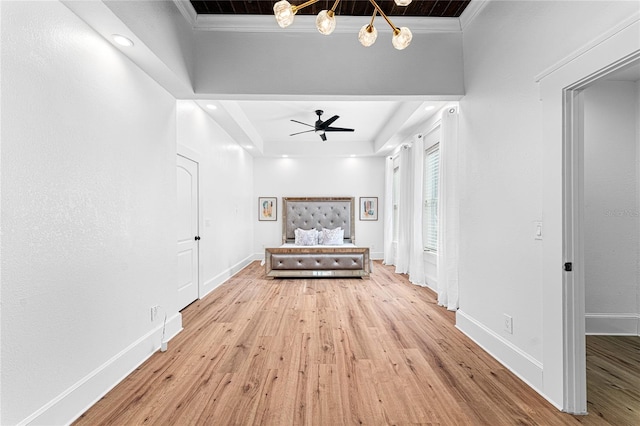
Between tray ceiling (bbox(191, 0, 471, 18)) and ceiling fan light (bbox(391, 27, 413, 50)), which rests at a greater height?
tray ceiling (bbox(191, 0, 471, 18))

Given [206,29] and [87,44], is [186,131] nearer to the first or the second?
[206,29]

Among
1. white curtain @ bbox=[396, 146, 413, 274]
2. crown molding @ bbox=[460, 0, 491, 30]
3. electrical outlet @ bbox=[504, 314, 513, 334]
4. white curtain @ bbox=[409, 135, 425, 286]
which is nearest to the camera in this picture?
electrical outlet @ bbox=[504, 314, 513, 334]

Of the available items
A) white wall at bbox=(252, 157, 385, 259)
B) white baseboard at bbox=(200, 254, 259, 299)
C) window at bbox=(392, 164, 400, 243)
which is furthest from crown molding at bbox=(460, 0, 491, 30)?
white wall at bbox=(252, 157, 385, 259)

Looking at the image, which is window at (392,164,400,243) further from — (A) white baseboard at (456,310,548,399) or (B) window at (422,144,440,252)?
(A) white baseboard at (456,310,548,399)

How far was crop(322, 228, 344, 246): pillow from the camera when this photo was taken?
246 inches

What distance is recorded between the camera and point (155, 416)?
172cm

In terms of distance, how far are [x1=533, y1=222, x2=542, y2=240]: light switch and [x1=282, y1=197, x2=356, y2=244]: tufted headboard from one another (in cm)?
489

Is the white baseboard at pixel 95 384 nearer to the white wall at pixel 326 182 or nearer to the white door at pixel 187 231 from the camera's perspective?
the white door at pixel 187 231

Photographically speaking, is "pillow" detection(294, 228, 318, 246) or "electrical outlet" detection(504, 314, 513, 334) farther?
"pillow" detection(294, 228, 318, 246)

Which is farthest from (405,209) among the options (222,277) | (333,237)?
(222,277)

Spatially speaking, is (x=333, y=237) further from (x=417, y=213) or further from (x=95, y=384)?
(x=95, y=384)

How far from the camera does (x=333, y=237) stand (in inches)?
248

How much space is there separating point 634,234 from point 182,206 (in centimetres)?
468

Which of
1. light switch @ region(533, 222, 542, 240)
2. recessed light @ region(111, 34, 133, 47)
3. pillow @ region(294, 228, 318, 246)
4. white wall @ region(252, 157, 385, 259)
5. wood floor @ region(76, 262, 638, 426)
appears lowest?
wood floor @ region(76, 262, 638, 426)
